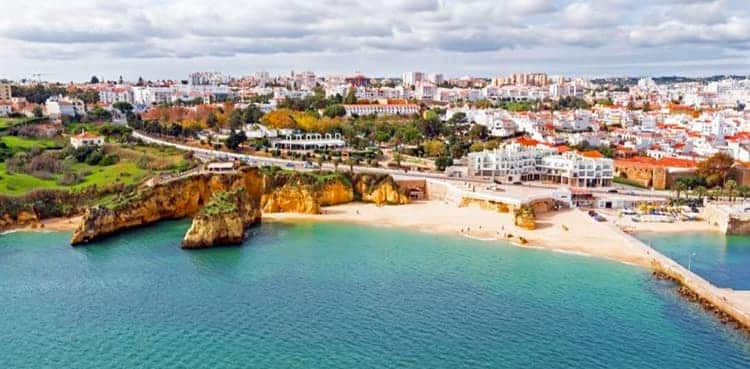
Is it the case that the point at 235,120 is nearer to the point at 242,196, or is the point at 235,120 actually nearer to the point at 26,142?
the point at 26,142

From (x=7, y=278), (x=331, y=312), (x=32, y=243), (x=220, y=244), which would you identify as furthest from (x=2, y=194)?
(x=331, y=312)

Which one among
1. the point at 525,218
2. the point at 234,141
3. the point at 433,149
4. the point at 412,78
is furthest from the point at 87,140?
the point at 412,78

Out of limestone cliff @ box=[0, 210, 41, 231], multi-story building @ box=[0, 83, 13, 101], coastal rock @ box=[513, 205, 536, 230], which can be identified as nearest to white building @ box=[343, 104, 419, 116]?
multi-story building @ box=[0, 83, 13, 101]

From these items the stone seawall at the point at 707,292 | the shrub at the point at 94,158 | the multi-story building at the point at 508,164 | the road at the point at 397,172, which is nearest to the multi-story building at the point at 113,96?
the road at the point at 397,172

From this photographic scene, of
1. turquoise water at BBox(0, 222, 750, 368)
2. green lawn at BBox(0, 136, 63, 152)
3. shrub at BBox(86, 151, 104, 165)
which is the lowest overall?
turquoise water at BBox(0, 222, 750, 368)

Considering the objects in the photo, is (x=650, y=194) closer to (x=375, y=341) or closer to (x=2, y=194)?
(x=375, y=341)

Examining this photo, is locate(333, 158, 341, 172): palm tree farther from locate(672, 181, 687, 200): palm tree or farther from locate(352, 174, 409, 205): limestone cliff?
locate(672, 181, 687, 200): palm tree

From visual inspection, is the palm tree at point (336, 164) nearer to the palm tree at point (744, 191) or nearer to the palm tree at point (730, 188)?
the palm tree at point (730, 188)
